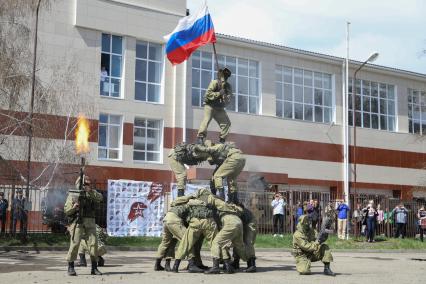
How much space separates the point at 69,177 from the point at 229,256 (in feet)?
51.4

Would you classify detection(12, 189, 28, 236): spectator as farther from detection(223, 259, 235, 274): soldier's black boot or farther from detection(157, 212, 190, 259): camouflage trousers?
detection(223, 259, 235, 274): soldier's black boot

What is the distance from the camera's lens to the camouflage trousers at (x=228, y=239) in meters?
13.1

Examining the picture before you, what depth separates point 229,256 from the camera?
43.4 feet

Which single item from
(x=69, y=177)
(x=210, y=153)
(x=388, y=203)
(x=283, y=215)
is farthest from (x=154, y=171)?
(x=210, y=153)

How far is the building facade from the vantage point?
32.2 metres

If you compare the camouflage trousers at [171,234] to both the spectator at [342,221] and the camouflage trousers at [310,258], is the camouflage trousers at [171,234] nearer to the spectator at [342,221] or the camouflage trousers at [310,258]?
the camouflage trousers at [310,258]

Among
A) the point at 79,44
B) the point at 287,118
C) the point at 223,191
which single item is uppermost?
the point at 79,44

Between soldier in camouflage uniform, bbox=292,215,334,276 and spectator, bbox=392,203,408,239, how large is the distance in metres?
17.4

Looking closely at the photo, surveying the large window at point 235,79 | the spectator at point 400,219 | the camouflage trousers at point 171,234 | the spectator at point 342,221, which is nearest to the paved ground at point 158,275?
the camouflage trousers at point 171,234

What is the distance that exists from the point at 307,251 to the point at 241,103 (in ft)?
79.4

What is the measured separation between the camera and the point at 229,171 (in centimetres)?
1433

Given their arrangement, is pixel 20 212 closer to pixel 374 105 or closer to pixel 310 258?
pixel 310 258

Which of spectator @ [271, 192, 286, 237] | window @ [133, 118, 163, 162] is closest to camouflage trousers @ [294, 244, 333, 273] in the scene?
spectator @ [271, 192, 286, 237]

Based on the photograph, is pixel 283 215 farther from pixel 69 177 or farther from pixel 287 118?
pixel 287 118
